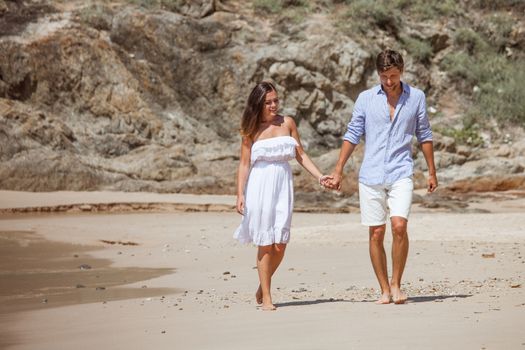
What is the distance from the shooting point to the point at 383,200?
7.32 meters

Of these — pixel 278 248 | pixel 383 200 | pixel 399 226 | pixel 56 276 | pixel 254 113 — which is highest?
pixel 254 113

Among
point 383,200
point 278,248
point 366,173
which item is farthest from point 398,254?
point 278,248

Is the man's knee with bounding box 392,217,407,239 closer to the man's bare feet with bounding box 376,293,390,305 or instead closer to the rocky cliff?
the man's bare feet with bounding box 376,293,390,305

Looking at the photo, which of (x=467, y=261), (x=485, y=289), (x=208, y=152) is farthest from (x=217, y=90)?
(x=485, y=289)

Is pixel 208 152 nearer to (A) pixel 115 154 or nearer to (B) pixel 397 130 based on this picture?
(A) pixel 115 154

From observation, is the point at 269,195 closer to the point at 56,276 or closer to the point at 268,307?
the point at 268,307

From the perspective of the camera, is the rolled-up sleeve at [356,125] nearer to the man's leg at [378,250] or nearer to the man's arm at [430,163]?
the man's arm at [430,163]

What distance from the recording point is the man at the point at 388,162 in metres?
7.21

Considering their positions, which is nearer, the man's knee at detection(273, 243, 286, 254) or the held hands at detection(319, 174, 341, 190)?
the man's knee at detection(273, 243, 286, 254)

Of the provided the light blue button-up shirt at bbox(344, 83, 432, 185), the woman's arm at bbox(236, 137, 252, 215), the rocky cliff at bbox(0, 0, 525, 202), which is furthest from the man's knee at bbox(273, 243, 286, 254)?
the rocky cliff at bbox(0, 0, 525, 202)

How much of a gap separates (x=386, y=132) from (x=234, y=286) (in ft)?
6.97

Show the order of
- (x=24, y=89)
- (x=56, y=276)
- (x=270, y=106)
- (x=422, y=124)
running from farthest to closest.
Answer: (x=24, y=89) → (x=56, y=276) → (x=422, y=124) → (x=270, y=106)

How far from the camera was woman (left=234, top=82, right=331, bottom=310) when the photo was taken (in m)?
7.24

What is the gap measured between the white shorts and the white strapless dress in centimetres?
52
